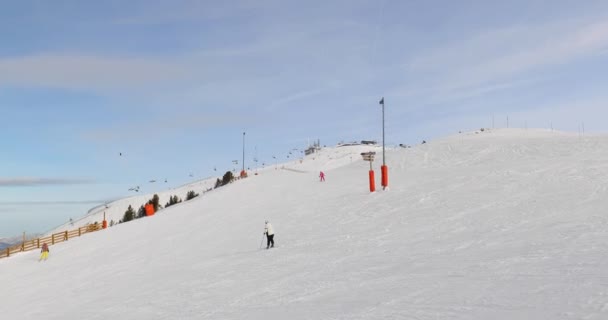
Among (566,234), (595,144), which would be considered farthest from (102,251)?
(595,144)

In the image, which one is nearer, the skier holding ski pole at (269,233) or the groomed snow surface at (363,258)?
the groomed snow surface at (363,258)

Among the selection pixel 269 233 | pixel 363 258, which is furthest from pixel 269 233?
pixel 363 258

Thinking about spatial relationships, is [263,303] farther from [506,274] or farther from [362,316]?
[506,274]

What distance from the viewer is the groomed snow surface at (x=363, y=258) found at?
8.77m

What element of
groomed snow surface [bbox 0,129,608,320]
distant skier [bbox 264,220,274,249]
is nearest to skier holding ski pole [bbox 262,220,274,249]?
distant skier [bbox 264,220,274,249]

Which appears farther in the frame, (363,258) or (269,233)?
(269,233)

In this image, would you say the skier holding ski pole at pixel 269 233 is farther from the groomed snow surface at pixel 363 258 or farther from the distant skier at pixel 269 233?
the groomed snow surface at pixel 363 258

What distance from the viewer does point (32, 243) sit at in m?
36.6

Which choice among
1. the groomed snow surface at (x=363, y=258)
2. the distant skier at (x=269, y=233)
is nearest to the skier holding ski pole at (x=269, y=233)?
the distant skier at (x=269, y=233)

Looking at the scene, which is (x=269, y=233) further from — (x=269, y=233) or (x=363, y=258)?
(x=363, y=258)

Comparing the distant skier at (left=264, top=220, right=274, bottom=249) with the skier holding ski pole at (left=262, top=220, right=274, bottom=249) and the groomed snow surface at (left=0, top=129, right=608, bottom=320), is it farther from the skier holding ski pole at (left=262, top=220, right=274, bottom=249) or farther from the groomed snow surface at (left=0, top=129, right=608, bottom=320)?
the groomed snow surface at (left=0, top=129, right=608, bottom=320)

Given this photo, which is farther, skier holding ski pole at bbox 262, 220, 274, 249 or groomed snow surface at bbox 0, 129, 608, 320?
skier holding ski pole at bbox 262, 220, 274, 249

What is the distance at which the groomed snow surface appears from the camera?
8773mm

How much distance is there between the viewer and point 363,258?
1416 centimetres
